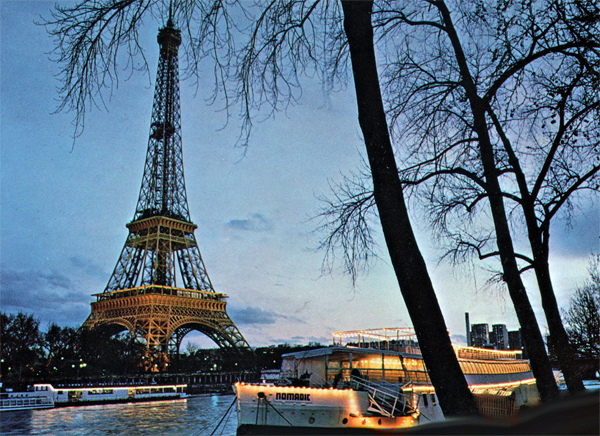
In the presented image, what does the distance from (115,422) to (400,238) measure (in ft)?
110

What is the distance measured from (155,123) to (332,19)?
253 feet

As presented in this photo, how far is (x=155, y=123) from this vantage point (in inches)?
3078

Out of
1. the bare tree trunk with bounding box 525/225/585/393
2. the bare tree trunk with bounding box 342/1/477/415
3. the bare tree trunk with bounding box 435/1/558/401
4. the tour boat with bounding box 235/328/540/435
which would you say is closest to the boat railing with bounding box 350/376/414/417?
the tour boat with bounding box 235/328/540/435

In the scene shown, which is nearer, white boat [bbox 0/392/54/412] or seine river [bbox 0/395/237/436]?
seine river [bbox 0/395/237/436]

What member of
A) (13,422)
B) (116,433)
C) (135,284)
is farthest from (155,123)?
(116,433)

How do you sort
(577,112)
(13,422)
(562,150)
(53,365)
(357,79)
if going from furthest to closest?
(53,365)
(13,422)
(562,150)
(577,112)
(357,79)

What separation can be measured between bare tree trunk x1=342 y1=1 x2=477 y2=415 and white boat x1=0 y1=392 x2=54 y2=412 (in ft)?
146

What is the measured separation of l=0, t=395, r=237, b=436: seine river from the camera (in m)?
27.7

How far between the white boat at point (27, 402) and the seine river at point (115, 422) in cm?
89

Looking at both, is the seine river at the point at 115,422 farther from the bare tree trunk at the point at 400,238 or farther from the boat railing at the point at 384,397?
the bare tree trunk at the point at 400,238

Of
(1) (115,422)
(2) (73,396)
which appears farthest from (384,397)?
(2) (73,396)

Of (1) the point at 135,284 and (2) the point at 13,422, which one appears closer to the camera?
(2) the point at 13,422

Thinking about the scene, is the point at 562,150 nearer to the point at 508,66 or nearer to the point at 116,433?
the point at 508,66

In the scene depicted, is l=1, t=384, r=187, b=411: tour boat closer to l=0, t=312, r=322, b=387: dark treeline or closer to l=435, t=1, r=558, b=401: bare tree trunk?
l=0, t=312, r=322, b=387: dark treeline
